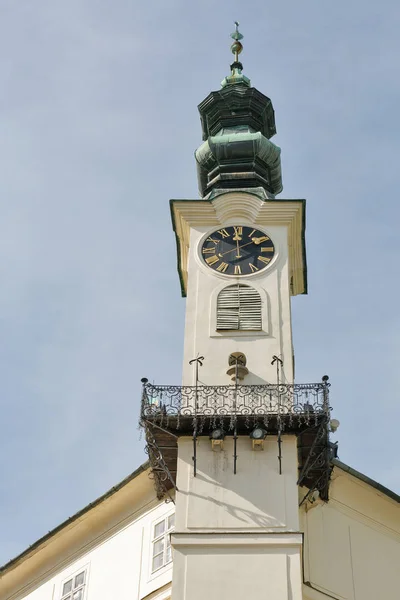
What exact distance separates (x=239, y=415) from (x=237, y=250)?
5.14 m

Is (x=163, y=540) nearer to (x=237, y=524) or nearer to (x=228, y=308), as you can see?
(x=237, y=524)

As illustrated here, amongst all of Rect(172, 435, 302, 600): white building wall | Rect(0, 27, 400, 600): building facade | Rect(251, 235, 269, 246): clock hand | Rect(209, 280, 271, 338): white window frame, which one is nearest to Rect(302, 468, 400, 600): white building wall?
Rect(0, 27, 400, 600): building facade

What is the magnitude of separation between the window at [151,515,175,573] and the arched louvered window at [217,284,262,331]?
4.04m

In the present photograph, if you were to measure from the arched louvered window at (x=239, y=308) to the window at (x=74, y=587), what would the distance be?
5.87 metres

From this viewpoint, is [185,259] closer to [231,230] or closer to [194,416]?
[231,230]

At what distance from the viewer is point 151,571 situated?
939 inches

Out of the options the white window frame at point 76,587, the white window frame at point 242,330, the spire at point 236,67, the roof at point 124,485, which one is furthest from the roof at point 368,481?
the spire at point 236,67

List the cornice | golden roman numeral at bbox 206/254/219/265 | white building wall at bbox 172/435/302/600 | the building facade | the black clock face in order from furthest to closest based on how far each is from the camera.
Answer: the cornice < golden roman numeral at bbox 206/254/219/265 < the black clock face < the building facade < white building wall at bbox 172/435/302/600

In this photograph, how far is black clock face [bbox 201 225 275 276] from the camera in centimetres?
2647

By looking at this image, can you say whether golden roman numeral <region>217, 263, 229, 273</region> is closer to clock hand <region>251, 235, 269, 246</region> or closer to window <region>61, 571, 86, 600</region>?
clock hand <region>251, 235, 269, 246</region>

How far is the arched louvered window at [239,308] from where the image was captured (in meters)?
25.1

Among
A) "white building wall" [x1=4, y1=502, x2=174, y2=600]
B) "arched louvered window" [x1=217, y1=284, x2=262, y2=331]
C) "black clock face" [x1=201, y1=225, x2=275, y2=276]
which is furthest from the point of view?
"black clock face" [x1=201, y1=225, x2=275, y2=276]

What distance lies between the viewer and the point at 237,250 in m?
26.8

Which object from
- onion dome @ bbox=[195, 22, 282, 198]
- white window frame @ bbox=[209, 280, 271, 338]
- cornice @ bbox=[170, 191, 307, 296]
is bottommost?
white window frame @ bbox=[209, 280, 271, 338]
